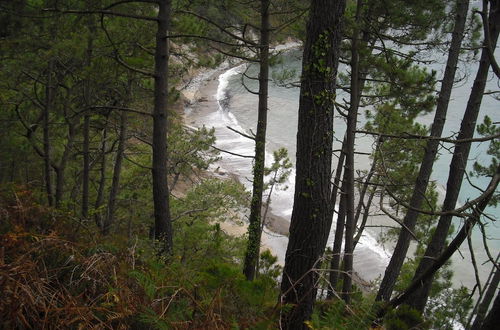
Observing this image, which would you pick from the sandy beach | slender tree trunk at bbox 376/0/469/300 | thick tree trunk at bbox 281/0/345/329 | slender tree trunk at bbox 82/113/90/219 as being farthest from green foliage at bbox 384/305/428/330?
the sandy beach

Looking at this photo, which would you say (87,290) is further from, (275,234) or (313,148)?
(275,234)

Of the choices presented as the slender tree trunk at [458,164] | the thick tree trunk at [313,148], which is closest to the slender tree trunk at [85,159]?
the thick tree trunk at [313,148]

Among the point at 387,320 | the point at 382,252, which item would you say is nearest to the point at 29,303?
the point at 387,320

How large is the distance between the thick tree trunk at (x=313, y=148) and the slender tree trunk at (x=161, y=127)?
Answer: 2.63 m

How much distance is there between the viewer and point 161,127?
6.18 m

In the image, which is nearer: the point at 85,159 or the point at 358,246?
the point at 85,159

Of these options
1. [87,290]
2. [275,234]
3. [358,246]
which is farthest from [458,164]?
[275,234]

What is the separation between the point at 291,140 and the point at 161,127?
1031 inches

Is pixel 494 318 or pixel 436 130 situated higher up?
pixel 436 130

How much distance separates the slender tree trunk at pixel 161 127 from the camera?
5879 mm

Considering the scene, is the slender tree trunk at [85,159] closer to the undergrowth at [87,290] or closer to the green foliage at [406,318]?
the undergrowth at [87,290]

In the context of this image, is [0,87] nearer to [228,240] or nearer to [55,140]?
[55,140]

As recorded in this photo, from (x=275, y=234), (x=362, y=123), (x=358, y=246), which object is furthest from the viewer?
(x=362, y=123)

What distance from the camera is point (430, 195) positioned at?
11.6m
